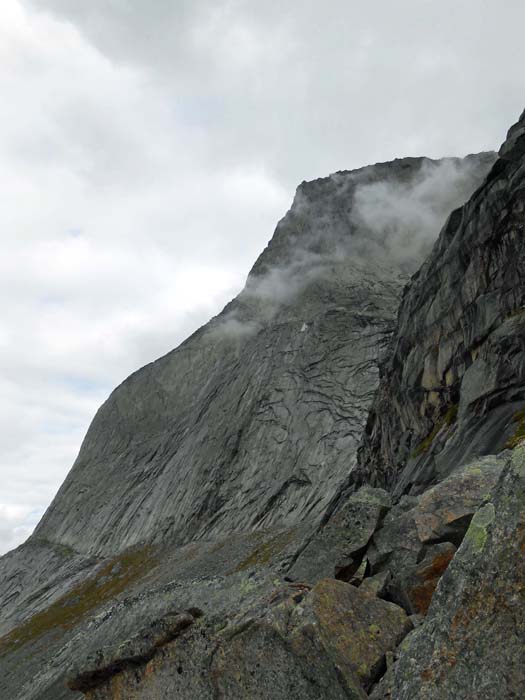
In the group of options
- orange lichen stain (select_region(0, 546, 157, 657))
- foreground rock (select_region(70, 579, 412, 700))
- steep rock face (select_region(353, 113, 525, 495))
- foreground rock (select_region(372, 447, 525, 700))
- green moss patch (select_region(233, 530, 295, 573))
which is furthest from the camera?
orange lichen stain (select_region(0, 546, 157, 657))

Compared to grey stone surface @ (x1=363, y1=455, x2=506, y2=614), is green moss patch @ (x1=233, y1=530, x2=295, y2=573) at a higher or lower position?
lower

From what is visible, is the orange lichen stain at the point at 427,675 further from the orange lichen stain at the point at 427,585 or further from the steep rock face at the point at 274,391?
the steep rock face at the point at 274,391

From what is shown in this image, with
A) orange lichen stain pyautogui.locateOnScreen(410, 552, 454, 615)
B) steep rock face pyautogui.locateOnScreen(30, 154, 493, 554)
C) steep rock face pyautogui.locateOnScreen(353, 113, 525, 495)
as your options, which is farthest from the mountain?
steep rock face pyautogui.locateOnScreen(30, 154, 493, 554)

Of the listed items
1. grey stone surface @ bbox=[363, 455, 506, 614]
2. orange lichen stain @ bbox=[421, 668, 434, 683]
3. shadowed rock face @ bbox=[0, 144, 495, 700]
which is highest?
shadowed rock face @ bbox=[0, 144, 495, 700]

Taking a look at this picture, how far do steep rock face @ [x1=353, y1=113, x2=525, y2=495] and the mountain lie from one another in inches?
5.8

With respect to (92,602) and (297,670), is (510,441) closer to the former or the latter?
(297,670)

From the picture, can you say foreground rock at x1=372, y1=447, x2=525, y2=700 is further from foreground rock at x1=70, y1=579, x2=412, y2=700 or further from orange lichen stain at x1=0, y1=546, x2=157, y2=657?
orange lichen stain at x1=0, y1=546, x2=157, y2=657

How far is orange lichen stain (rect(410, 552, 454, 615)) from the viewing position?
1003 cm

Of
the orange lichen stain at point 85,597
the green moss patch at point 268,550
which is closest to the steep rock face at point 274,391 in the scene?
the orange lichen stain at point 85,597

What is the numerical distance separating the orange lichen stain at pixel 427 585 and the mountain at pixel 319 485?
0.08 feet

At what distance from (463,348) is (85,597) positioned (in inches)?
2368

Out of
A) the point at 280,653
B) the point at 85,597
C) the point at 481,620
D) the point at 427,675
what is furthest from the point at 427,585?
the point at 85,597

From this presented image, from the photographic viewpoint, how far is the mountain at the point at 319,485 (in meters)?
9.05

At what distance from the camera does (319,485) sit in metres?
64.7
